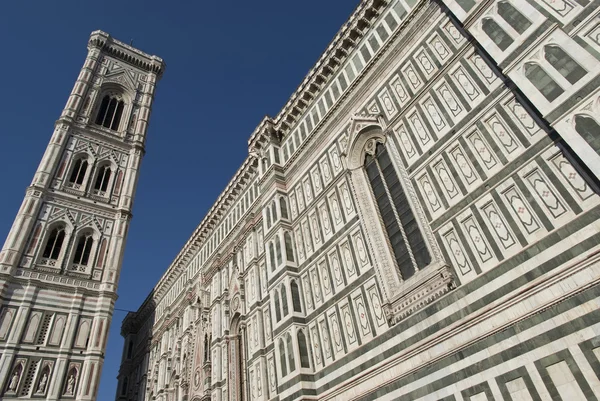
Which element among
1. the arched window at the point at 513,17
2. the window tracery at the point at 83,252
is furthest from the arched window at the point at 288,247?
the window tracery at the point at 83,252

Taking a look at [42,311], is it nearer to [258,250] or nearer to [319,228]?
[258,250]

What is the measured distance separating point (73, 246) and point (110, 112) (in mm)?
11440

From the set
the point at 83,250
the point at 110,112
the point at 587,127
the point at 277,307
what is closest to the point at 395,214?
the point at 587,127

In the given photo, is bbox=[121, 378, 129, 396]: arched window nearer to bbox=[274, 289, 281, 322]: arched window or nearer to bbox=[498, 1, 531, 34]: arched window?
bbox=[274, 289, 281, 322]: arched window

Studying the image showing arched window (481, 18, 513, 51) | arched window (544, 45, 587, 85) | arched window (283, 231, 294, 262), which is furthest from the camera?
arched window (283, 231, 294, 262)

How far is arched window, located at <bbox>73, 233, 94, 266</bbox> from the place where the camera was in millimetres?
22156

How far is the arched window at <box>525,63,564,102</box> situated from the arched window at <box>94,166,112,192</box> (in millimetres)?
24025

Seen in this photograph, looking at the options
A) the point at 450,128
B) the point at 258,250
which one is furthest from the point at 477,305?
the point at 258,250

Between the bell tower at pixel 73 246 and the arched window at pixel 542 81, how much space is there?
20.3 meters

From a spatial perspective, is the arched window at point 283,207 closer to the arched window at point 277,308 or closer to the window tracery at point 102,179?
the arched window at point 277,308

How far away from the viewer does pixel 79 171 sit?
82.3 ft

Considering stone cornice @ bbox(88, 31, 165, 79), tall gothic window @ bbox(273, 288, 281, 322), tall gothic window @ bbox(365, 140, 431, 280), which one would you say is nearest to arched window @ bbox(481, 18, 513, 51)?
tall gothic window @ bbox(365, 140, 431, 280)

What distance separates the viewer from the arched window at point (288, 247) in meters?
12.4

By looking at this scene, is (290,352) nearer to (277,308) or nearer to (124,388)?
(277,308)
